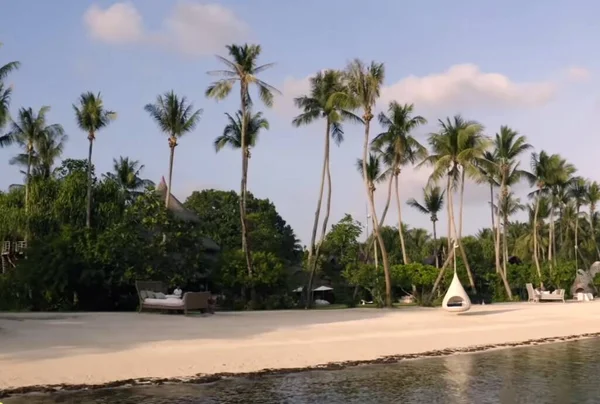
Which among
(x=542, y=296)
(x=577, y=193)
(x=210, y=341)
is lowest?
(x=210, y=341)

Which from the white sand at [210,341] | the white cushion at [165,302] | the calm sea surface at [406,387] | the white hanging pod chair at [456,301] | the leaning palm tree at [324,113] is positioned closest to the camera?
the calm sea surface at [406,387]

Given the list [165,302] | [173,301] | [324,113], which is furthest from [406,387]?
[324,113]

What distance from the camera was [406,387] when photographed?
30.7ft

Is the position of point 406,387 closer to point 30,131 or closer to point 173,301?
point 173,301

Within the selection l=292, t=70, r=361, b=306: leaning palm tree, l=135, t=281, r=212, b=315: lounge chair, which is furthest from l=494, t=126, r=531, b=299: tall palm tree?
l=135, t=281, r=212, b=315: lounge chair

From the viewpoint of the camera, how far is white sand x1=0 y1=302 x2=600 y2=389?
33.0 ft

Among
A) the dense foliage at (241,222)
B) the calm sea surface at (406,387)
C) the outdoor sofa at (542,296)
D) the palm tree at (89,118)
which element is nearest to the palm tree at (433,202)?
the dense foliage at (241,222)

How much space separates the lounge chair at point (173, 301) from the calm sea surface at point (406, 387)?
35.7ft

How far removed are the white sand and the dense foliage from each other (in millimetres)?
6267

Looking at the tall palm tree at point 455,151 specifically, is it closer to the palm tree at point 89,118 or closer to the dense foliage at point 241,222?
the dense foliage at point 241,222

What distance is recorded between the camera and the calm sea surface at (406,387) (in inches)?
324

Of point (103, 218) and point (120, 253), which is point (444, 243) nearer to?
point (103, 218)

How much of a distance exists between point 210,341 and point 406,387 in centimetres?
554

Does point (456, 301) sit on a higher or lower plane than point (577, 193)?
lower
